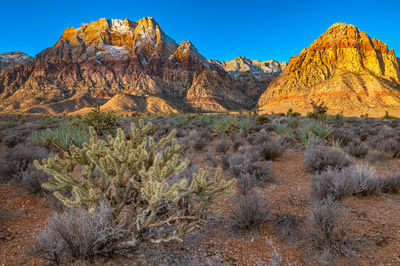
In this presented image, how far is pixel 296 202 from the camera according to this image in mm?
3369

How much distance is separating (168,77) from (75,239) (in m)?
136

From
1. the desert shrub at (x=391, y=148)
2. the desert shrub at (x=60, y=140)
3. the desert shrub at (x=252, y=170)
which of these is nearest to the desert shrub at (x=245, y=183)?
the desert shrub at (x=252, y=170)

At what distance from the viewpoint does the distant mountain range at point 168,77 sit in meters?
73.3

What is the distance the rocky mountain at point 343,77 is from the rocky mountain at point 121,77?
31.0 m

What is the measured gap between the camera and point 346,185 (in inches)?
128

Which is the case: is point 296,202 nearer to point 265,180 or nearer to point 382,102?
point 265,180

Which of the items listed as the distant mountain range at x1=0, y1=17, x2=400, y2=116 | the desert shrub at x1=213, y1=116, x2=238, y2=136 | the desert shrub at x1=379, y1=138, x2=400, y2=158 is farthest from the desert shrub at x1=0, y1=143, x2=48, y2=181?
the distant mountain range at x1=0, y1=17, x2=400, y2=116

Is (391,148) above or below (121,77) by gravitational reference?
below

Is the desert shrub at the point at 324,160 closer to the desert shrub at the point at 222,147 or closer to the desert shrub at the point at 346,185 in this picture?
the desert shrub at the point at 346,185

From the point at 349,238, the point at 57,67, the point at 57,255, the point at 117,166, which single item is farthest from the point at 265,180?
the point at 57,67

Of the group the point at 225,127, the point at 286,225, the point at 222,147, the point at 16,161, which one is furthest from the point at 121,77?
the point at 286,225

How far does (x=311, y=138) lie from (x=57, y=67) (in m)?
151

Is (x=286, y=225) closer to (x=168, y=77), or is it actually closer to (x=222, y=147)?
(x=222, y=147)

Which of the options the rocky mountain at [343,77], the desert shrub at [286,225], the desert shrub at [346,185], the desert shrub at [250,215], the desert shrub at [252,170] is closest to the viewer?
the desert shrub at [286,225]
